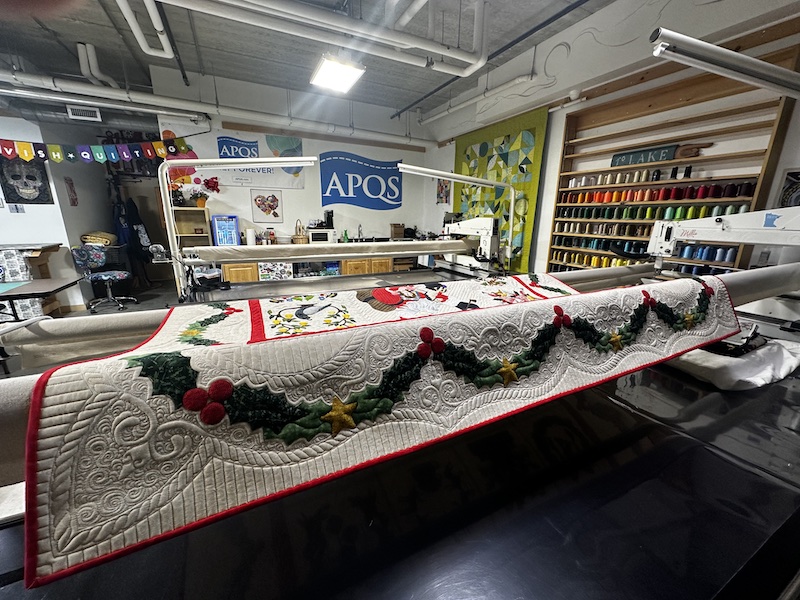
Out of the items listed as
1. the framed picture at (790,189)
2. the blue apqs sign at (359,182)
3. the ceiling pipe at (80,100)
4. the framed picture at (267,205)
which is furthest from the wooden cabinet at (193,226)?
the framed picture at (790,189)

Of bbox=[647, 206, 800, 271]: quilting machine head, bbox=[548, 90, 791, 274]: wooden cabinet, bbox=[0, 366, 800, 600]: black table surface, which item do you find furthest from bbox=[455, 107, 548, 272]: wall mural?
bbox=[0, 366, 800, 600]: black table surface

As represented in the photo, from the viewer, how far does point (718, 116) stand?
283 cm

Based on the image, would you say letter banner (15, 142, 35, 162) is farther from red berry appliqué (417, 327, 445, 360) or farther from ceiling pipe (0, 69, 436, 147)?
red berry appliqué (417, 327, 445, 360)

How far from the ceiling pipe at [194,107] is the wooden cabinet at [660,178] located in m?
3.18

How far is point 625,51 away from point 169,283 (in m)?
7.80

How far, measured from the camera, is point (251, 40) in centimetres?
365

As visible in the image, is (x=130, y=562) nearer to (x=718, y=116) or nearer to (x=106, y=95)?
(x=718, y=116)

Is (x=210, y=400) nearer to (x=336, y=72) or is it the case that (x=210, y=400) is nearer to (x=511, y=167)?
(x=336, y=72)

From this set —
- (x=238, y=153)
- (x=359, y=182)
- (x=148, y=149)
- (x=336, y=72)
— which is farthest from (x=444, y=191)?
(x=148, y=149)

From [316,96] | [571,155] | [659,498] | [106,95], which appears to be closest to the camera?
[659,498]

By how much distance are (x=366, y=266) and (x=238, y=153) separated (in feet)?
8.99

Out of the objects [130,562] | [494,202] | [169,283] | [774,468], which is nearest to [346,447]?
[130,562]

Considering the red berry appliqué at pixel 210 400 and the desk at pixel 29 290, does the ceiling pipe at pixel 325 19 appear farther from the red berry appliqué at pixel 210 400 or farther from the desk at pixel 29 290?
the red berry appliqué at pixel 210 400

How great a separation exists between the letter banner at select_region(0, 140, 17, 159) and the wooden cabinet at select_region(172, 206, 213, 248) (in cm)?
165
